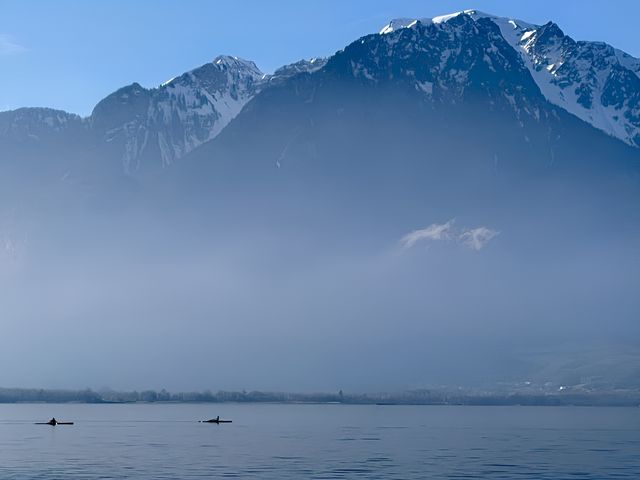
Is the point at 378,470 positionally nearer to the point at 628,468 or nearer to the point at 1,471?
the point at 628,468

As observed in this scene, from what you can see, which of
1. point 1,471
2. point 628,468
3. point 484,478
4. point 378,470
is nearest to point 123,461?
point 1,471

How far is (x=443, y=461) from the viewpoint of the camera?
646 feet

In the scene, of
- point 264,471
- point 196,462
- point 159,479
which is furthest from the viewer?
point 196,462

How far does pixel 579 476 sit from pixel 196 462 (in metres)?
61.2

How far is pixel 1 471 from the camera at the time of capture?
175m

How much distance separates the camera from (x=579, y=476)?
172250mm

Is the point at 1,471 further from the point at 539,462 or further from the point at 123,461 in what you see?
the point at 539,462

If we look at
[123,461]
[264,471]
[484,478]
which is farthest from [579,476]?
[123,461]

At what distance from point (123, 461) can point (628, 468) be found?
80.7 metres

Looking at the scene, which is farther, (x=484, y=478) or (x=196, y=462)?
(x=196, y=462)

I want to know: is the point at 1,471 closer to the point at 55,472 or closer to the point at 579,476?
the point at 55,472

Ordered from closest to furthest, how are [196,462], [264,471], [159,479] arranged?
1. [159,479]
2. [264,471]
3. [196,462]

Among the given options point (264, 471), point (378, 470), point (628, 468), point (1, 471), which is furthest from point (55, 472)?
point (628, 468)

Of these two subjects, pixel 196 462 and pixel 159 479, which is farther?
pixel 196 462
